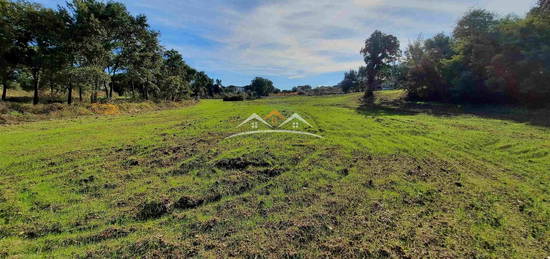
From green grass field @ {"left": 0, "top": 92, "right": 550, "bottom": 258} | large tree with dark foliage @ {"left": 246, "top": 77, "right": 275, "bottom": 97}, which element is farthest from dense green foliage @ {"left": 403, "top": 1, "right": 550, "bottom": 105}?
large tree with dark foliage @ {"left": 246, "top": 77, "right": 275, "bottom": 97}

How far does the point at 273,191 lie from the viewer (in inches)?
161

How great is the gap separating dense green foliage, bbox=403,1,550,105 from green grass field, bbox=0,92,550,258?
11.1 meters

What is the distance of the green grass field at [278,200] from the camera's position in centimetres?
267

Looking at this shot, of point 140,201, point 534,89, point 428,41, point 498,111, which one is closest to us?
point 140,201

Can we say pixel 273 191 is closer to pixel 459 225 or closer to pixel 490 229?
pixel 459 225

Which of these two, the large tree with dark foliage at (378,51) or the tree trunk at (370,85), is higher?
the large tree with dark foliage at (378,51)

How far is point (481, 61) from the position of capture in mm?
16641

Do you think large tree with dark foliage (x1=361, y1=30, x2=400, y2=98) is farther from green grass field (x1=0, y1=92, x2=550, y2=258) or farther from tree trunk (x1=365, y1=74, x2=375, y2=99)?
green grass field (x1=0, y1=92, x2=550, y2=258)

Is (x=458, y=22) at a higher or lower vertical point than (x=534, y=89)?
higher

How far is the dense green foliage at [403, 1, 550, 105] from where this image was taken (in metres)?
13.4

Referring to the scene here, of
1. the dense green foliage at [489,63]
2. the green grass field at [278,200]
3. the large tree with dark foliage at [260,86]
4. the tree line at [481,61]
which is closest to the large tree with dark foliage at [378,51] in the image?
the tree line at [481,61]

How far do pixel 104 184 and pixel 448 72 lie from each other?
2607 centimetres

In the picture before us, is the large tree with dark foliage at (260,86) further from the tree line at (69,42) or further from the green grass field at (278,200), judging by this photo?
the green grass field at (278,200)

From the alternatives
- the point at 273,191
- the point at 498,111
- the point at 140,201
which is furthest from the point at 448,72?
the point at 140,201
